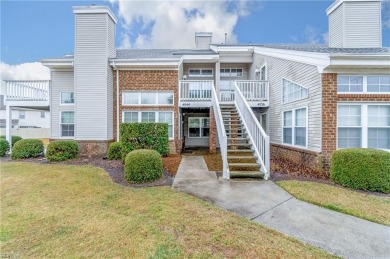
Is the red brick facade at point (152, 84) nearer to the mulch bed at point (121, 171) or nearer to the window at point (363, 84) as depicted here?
the mulch bed at point (121, 171)

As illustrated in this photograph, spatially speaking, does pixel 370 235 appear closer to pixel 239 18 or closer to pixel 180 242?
pixel 180 242

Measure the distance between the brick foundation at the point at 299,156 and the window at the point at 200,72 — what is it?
23.4 ft

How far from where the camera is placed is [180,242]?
3.27m

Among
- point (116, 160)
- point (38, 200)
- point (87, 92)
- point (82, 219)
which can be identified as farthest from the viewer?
point (87, 92)

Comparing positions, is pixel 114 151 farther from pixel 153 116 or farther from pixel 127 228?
pixel 127 228

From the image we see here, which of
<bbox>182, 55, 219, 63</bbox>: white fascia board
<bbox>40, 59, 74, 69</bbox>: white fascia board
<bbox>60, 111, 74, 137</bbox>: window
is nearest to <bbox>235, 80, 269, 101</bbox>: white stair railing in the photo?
<bbox>182, 55, 219, 63</bbox>: white fascia board

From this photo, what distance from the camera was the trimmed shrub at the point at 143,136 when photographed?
28.9 feet

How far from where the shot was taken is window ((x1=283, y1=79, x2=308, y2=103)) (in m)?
8.68

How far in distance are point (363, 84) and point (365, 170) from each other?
320cm

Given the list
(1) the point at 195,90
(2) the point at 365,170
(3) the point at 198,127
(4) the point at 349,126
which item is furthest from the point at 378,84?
(3) the point at 198,127

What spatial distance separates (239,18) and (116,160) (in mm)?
13754

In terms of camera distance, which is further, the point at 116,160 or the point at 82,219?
the point at 116,160

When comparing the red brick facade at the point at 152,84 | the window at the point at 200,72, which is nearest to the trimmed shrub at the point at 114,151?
the red brick facade at the point at 152,84

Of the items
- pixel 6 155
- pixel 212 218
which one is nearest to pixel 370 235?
pixel 212 218
